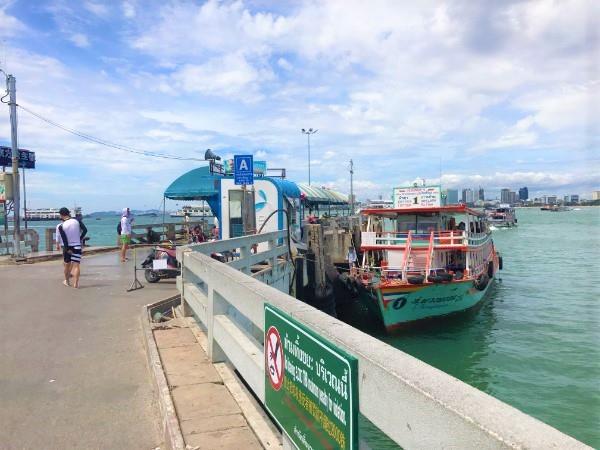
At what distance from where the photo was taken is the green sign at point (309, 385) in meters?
2.00

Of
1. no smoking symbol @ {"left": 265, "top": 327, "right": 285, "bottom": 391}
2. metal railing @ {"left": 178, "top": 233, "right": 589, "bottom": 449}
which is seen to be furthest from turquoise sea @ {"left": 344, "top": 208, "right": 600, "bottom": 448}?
metal railing @ {"left": 178, "top": 233, "right": 589, "bottom": 449}

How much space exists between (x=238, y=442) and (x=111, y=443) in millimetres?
1185

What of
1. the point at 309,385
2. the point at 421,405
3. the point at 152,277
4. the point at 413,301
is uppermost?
the point at 421,405

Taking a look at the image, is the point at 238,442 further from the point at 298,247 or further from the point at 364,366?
the point at 298,247

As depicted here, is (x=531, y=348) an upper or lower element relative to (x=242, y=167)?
lower

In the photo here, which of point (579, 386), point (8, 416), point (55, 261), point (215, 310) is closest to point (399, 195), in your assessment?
point (579, 386)

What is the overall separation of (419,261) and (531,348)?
14.3ft

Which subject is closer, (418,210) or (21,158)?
(418,210)

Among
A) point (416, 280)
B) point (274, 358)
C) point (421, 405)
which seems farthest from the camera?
point (416, 280)

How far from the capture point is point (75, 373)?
5.76 meters

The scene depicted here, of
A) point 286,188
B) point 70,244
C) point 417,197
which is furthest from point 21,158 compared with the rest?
point 417,197

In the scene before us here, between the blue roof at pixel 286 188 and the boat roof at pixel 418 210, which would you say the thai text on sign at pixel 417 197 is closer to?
the boat roof at pixel 418 210

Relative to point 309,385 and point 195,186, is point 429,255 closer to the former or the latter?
point 195,186

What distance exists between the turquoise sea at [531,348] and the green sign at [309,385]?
7.61 metres
